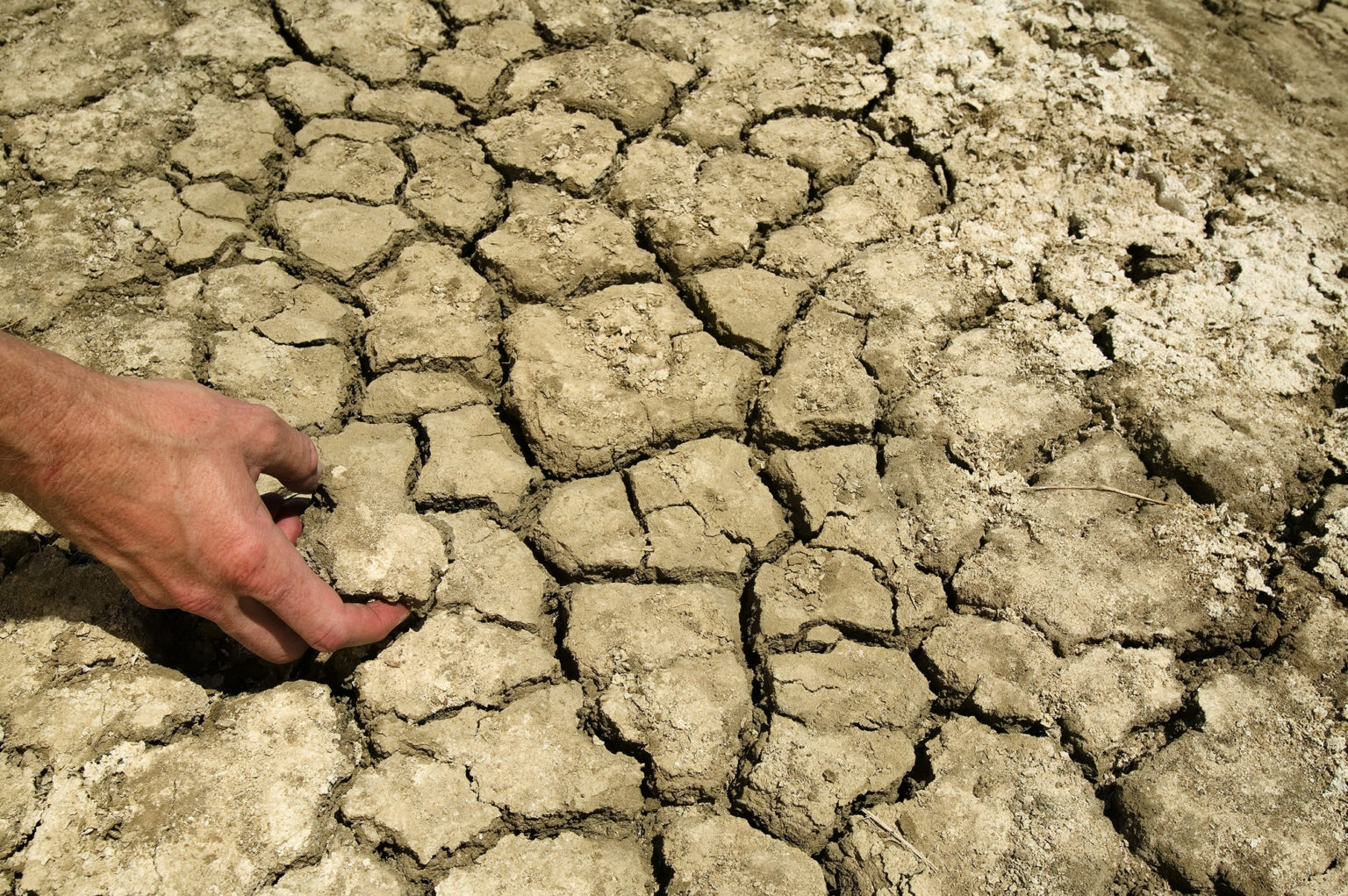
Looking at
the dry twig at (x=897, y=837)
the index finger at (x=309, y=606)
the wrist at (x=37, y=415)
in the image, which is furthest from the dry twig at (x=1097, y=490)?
the wrist at (x=37, y=415)

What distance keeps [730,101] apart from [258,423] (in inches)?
61.3

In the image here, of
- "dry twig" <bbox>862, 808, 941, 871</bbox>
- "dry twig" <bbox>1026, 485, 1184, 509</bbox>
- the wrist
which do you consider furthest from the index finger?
"dry twig" <bbox>1026, 485, 1184, 509</bbox>

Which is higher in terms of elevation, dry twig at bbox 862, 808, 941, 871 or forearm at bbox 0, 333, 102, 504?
forearm at bbox 0, 333, 102, 504

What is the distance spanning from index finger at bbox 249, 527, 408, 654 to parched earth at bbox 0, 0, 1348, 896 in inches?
2.6

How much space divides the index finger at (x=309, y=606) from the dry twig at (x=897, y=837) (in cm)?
86

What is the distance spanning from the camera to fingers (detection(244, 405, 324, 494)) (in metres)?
1.58

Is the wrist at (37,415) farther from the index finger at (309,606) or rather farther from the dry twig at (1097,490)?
the dry twig at (1097,490)

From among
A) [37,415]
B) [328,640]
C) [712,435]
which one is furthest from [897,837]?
[37,415]

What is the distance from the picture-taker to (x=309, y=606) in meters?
1.54

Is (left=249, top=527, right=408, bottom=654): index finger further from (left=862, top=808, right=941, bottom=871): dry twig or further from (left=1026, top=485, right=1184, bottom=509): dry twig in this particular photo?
(left=1026, top=485, right=1184, bottom=509): dry twig

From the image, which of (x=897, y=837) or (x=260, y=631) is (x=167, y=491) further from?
(x=897, y=837)

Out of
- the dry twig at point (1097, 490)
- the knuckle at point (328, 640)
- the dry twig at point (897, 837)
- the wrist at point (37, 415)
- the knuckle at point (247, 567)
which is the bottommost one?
the dry twig at point (897, 837)

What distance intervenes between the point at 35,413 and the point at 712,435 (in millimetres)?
1158

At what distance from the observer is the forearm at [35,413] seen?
1.34 meters
